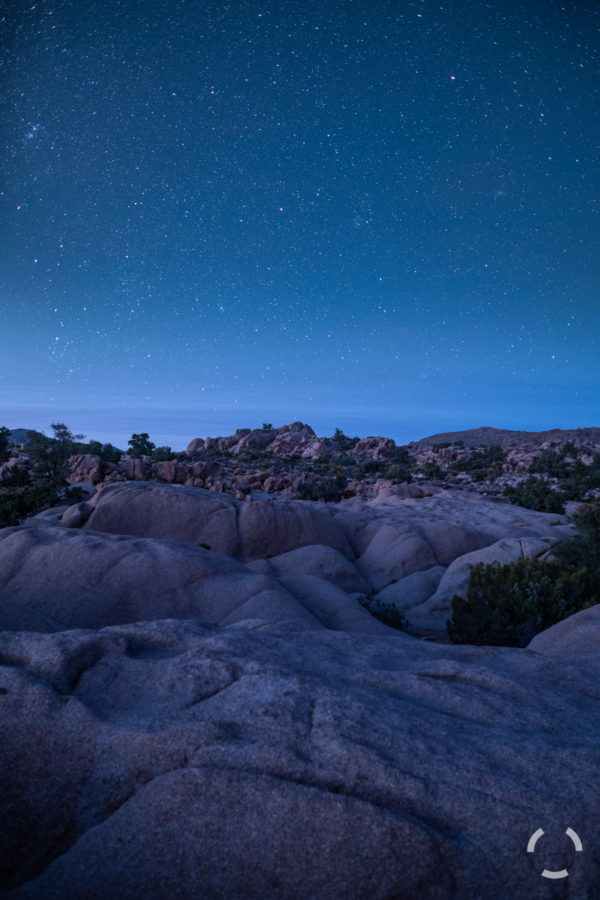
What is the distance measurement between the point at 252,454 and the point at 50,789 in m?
44.5

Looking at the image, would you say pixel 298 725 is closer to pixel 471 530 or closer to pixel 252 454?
pixel 471 530

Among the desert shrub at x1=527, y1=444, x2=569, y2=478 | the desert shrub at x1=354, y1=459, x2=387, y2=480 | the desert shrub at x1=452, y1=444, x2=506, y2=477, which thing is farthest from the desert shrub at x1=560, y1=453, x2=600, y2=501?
the desert shrub at x1=354, y1=459, x2=387, y2=480

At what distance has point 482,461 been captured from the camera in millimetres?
48281

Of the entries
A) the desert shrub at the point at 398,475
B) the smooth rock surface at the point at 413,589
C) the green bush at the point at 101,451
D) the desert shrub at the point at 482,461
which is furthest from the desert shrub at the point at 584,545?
the green bush at the point at 101,451

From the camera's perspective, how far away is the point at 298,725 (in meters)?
3.44

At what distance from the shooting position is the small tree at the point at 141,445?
43906mm

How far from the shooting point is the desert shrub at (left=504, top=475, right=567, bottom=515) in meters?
29.2

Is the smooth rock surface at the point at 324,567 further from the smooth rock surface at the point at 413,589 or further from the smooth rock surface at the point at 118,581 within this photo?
the smooth rock surface at the point at 118,581

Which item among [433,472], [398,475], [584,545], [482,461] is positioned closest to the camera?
[584,545]

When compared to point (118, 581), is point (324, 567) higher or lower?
lower

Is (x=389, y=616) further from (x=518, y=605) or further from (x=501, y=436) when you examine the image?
(x=501, y=436)

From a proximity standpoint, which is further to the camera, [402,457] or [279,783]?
[402,457]

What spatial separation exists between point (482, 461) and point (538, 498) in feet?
60.1

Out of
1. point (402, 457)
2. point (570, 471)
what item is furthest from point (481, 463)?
point (570, 471)
